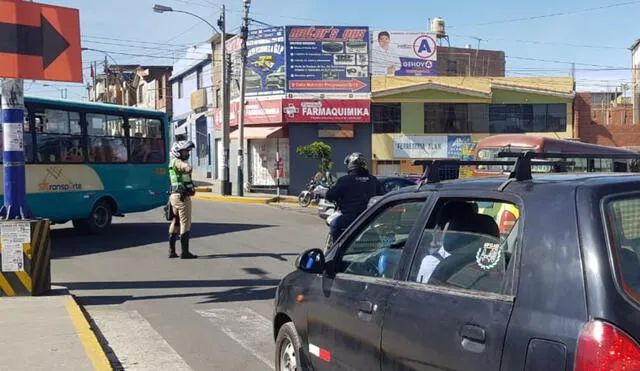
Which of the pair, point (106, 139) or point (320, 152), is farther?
point (320, 152)

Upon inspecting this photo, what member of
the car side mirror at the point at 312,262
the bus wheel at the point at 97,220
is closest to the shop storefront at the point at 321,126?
the bus wheel at the point at 97,220

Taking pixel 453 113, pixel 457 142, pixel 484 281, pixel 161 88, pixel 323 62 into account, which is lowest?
pixel 484 281

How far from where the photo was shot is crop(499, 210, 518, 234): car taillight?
3.31 m

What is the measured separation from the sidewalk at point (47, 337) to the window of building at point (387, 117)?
28.2 metres

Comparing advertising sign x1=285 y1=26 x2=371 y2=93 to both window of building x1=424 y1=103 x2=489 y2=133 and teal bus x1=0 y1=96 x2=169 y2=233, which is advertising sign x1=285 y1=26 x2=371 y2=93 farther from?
teal bus x1=0 y1=96 x2=169 y2=233

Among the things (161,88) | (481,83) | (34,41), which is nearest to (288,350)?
(34,41)

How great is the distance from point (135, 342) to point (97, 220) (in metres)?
9.82

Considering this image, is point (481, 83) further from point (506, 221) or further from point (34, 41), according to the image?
point (506, 221)

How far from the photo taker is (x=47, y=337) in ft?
21.0

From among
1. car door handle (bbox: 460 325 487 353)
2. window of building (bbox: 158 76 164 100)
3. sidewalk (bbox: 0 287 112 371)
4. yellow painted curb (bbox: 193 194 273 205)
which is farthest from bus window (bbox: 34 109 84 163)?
window of building (bbox: 158 76 164 100)

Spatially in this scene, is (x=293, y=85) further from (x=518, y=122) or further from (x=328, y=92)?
(x=518, y=122)

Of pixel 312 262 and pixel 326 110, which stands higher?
pixel 326 110

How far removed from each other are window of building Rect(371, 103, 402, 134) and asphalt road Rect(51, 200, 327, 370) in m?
18.1

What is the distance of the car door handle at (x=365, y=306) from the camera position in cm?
379
